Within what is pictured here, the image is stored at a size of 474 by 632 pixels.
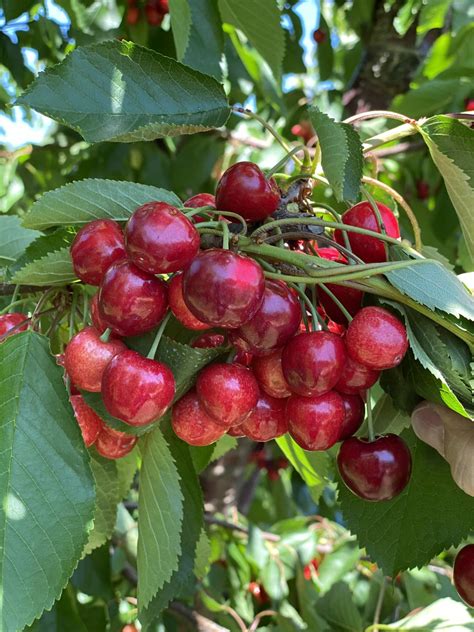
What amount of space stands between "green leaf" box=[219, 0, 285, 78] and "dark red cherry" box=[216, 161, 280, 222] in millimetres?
774

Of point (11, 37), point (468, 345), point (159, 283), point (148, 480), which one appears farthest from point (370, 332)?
point (11, 37)

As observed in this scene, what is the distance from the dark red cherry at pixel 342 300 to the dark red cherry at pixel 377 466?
162mm

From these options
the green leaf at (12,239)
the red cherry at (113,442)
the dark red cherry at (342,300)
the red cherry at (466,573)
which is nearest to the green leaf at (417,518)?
the red cherry at (466,573)

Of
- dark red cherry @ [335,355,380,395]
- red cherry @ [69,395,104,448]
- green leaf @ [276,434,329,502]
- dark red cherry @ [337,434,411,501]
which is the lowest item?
green leaf @ [276,434,329,502]

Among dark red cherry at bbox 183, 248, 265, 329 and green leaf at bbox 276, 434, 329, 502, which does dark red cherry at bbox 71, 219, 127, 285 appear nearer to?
dark red cherry at bbox 183, 248, 265, 329

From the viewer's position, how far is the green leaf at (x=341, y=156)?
0.84 metres

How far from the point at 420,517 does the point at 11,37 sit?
7.25 feet

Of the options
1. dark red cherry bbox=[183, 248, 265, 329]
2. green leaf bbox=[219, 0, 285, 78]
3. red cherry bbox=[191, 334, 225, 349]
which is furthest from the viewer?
green leaf bbox=[219, 0, 285, 78]

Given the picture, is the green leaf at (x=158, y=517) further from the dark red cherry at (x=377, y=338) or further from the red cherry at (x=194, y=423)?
the dark red cherry at (x=377, y=338)

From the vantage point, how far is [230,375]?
0.82 meters

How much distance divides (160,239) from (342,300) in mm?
→ 274

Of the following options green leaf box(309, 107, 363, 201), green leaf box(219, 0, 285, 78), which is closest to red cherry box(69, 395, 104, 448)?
green leaf box(309, 107, 363, 201)

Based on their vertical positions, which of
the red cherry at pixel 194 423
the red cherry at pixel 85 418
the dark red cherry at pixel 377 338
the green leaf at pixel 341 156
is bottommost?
the red cherry at pixel 85 418

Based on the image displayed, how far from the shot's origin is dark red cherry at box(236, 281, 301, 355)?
0.78 metres
